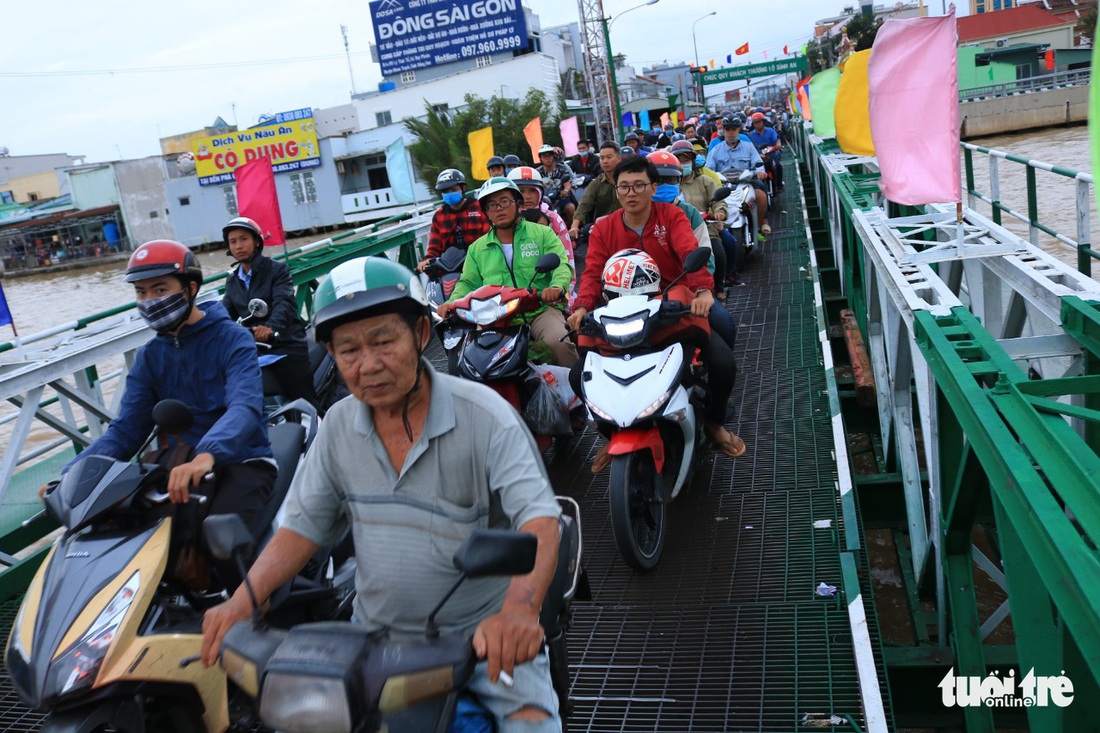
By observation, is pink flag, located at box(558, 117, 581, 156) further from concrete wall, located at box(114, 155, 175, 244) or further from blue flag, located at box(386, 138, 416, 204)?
concrete wall, located at box(114, 155, 175, 244)

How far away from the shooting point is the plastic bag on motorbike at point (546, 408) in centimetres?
538

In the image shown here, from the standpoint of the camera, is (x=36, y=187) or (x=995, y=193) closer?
(x=995, y=193)

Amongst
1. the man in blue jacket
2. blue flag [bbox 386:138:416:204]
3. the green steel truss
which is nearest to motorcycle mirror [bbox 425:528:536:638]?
the green steel truss

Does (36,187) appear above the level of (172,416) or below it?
above

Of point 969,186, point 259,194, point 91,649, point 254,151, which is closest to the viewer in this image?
point 91,649

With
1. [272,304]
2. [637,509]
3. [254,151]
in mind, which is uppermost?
[254,151]

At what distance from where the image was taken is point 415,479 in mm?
2086

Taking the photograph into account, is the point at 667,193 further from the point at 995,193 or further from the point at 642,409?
the point at 642,409

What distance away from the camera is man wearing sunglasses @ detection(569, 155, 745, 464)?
199 inches

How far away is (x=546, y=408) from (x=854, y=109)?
158 inches

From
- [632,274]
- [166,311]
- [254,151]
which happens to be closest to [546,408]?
[632,274]

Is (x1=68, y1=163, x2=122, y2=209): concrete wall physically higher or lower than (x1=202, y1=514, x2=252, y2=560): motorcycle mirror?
higher

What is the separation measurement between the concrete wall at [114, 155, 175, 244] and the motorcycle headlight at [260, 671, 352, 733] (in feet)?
182

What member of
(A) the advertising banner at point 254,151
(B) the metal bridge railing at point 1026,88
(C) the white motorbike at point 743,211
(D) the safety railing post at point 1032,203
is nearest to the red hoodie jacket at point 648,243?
(D) the safety railing post at point 1032,203
